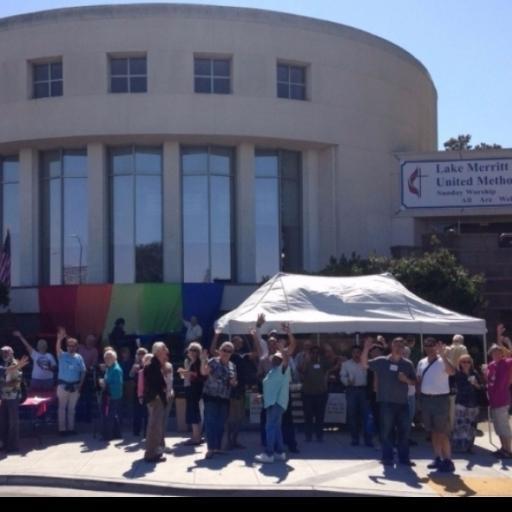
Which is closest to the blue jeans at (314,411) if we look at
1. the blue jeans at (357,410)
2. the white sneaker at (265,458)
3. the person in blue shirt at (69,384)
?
the blue jeans at (357,410)

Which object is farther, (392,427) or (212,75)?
(212,75)

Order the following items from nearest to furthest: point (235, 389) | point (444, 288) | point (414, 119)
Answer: point (235, 389) → point (444, 288) → point (414, 119)

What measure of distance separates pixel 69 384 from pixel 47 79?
14.1 metres

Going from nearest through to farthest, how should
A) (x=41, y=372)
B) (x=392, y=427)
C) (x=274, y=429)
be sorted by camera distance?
(x=392, y=427)
(x=274, y=429)
(x=41, y=372)

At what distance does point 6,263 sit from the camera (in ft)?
89.1

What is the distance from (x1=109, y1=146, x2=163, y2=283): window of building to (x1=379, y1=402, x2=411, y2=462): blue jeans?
589 inches

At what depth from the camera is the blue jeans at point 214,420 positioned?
14.2m

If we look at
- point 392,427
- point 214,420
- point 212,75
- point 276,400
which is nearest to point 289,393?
point 276,400

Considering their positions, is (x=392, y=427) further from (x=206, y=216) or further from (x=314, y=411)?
(x=206, y=216)

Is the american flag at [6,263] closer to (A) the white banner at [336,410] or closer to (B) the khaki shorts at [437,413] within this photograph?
(A) the white banner at [336,410]

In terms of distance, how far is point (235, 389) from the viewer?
581 inches

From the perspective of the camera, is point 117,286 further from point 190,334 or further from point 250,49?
point 250,49
